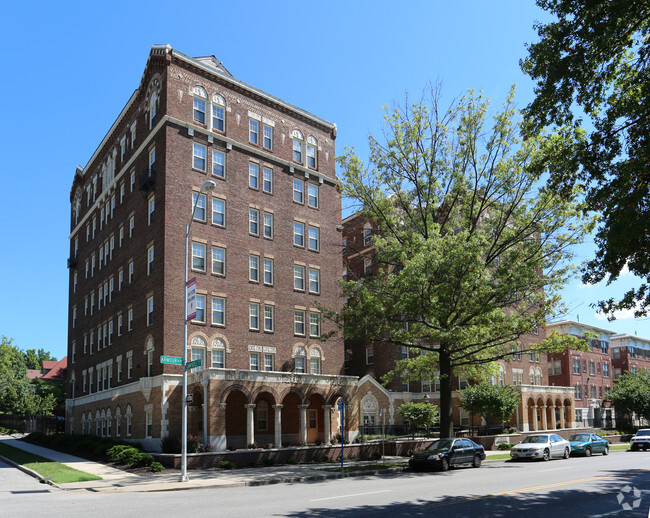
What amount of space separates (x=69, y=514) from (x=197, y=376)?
17.9m

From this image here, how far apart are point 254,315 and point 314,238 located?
26.5 ft

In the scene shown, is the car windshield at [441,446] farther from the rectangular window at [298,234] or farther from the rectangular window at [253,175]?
the rectangular window at [253,175]

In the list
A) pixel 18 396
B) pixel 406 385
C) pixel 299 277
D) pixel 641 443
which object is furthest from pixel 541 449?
pixel 18 396

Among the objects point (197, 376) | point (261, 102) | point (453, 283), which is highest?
point (261, 102)

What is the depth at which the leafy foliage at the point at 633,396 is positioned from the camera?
201ft

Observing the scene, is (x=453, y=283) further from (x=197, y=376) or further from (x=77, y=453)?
(x=77, y=453)

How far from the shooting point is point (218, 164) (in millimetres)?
39031

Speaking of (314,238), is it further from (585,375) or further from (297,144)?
(585,375)

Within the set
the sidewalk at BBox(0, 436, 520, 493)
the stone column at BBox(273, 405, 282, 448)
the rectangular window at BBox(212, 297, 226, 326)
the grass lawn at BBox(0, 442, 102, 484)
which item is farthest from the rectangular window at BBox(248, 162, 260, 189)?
the grass lawn at BBox(0, 442, 102, 484)

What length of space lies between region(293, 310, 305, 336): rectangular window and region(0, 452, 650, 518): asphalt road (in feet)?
60.2

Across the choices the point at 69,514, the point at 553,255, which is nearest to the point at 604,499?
the point at 69,514

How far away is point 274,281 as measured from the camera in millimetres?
40375

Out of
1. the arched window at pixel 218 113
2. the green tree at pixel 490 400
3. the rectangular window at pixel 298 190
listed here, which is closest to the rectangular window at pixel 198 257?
the arched window at pixel 218 113

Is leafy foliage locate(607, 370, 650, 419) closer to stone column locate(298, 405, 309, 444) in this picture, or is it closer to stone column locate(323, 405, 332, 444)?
stone column locate(323, 405, 332, 444)
